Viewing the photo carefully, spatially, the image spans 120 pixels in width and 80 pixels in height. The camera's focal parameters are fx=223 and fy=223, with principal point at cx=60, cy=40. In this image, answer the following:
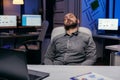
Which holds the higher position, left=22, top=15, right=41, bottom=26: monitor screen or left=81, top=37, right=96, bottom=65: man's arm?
left=22, top=15, right=41, bottom=26: monitor screen

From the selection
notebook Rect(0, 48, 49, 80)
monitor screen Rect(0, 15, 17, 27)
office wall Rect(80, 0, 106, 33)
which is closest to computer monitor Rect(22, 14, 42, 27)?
monitor screen Rect(0, 15, 17, 27)

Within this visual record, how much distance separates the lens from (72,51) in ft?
8.34

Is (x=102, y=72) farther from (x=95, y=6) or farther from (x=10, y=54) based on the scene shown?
(x=95, y=6)

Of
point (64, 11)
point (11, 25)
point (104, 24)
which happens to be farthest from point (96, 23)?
point (11, 25)

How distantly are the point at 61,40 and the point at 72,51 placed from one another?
0.20m

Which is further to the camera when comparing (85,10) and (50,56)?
(85,10)

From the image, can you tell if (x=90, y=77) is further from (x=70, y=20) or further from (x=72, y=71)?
(x=70, y=20)

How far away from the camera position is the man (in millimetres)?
2518

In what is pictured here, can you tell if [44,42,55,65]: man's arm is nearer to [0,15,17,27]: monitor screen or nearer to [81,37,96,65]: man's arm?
[81,37,96,65]: man's arm

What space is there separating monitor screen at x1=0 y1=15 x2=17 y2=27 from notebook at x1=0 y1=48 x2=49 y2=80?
12.7ft

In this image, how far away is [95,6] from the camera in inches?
209

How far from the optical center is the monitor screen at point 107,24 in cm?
527

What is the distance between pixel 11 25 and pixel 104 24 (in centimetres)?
222

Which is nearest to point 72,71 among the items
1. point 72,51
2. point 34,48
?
point 72,51
